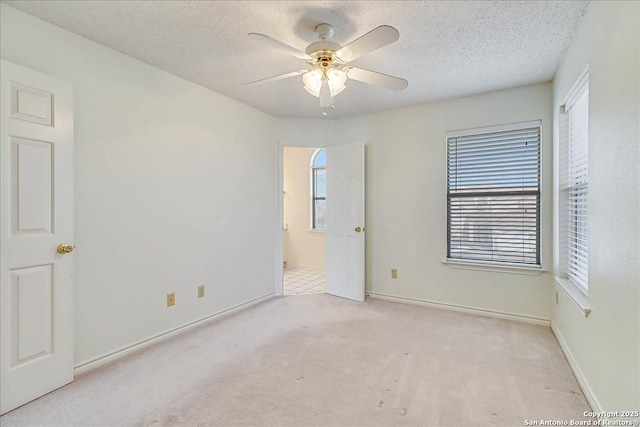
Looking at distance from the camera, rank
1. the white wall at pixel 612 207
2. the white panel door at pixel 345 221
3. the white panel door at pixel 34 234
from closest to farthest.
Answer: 1. the white wall at pixel 612 207
2. the white panel door at pixel 34 234
3. the white panel door at pixel 345 221

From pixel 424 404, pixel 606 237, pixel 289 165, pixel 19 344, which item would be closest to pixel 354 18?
pixel 606 237

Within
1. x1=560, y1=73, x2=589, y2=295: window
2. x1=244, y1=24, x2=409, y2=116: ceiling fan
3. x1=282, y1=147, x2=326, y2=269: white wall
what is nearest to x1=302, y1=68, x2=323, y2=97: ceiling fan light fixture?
x1=244, y1=24, x2=409, y2=116: ceiling fan

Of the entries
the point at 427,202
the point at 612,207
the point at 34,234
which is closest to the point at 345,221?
the point at 427,202

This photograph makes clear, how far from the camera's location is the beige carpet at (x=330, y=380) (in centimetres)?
180

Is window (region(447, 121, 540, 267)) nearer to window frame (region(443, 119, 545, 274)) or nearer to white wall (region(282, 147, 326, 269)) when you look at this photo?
window frame (region(443, 119, 545, 274))

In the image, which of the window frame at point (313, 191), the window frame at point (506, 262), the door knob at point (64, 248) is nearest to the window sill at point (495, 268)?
the window frame at point (506, 262)

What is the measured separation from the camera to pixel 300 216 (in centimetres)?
624

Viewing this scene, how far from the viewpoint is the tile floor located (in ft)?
14.9

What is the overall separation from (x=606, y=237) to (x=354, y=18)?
188cm

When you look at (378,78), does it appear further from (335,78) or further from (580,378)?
(580,378)

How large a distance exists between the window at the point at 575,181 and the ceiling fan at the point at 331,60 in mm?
1280

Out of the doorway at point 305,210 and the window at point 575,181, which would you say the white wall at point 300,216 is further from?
A: the window at point 575,181

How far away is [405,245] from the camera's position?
394 cm

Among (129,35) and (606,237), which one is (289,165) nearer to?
(129,35)
